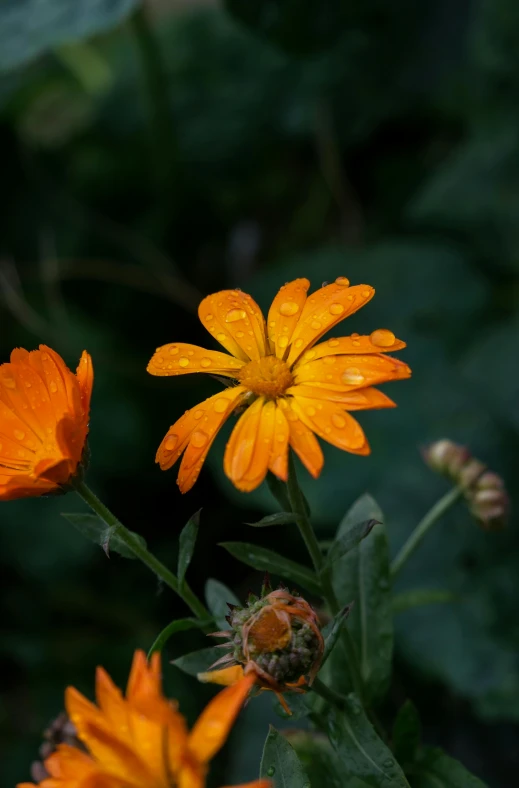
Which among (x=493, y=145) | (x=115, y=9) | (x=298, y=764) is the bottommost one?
(x=298, y=764)

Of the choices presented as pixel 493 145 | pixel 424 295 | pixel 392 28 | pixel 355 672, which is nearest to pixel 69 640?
pixel 355 672

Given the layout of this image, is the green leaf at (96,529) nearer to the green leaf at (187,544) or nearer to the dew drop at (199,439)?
the green leaf at (187,544)

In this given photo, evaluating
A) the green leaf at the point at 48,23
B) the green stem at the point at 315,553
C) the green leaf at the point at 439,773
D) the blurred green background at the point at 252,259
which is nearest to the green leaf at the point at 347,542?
the green stem at the point at 315,553

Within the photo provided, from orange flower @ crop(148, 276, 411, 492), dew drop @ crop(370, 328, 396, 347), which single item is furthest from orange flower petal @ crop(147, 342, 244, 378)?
dew drop @ crop(370, 328, 396, 347)

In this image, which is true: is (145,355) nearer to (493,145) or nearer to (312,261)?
(312,261)

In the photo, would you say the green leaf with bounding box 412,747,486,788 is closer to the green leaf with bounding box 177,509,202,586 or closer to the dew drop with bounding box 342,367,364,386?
the green leaf with bounding box 177,509,202,586

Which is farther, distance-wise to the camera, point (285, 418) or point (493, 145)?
point (493, 145)
